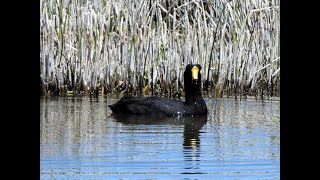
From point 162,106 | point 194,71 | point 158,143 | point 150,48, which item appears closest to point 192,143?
point 158,143

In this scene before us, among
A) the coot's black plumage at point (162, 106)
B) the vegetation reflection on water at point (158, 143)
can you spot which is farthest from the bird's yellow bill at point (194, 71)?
the vegetation reflection on water at point (158, 143)

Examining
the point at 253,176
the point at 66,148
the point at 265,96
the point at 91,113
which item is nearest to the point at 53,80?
the point at 91,113

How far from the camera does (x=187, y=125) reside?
31.8 ft

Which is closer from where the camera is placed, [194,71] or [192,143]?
[192,143]

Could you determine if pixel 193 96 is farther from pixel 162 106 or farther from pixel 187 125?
pixel 187 125

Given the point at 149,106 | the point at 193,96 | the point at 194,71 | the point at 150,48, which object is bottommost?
the point at 149,106

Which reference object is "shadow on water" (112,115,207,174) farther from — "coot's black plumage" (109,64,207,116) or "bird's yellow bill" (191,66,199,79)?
"bird's yellow bill" (191,66,199,79)

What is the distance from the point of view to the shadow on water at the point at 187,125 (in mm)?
→ 6405

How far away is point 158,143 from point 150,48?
5.11 metres

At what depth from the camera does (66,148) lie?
696 cm

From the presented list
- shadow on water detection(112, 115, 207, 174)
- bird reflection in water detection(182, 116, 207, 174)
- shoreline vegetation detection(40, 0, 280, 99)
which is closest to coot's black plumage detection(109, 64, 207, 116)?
shadow on water detection(112, 115, 207, 174)

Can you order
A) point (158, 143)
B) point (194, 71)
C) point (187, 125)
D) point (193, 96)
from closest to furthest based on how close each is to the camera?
point (158, 143) < point (187, 125) < point (194, 71) < point (193, 96)

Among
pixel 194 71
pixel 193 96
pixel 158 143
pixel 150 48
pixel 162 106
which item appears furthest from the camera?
pixel 150 48
